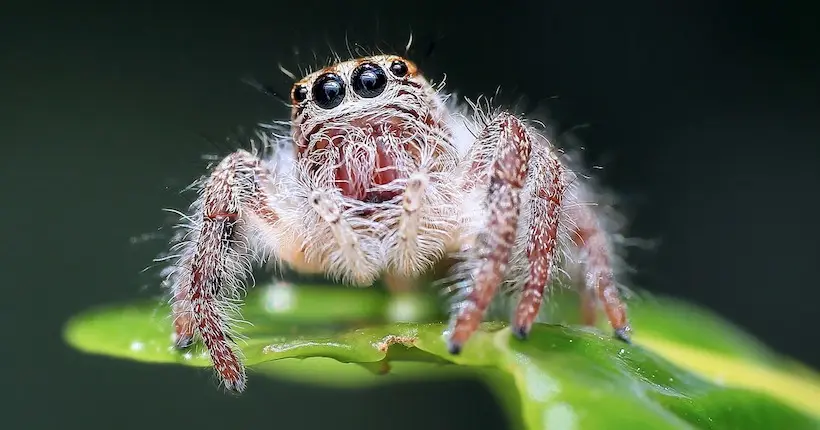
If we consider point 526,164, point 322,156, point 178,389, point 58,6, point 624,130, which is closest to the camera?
point 526,164

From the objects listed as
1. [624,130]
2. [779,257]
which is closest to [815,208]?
[779,257]

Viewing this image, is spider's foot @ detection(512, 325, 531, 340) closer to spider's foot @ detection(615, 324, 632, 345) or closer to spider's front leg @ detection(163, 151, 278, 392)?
A: spider's foot @ detection(615, 324, 632, 345)

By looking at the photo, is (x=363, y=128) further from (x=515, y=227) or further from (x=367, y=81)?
(x=515, y=227)

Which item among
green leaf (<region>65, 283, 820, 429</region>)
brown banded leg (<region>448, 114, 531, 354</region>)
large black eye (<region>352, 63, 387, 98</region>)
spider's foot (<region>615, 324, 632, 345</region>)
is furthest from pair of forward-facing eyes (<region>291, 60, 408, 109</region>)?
spider's foot (<region>615, 324, 632, 345</region>)


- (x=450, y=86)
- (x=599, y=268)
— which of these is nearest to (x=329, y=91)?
(x=599, y=268)

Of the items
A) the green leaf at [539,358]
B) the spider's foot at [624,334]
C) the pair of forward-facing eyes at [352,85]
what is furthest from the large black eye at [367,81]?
the spider's foot at [624,334]

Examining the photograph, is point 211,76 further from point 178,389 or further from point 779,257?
point 779,257
